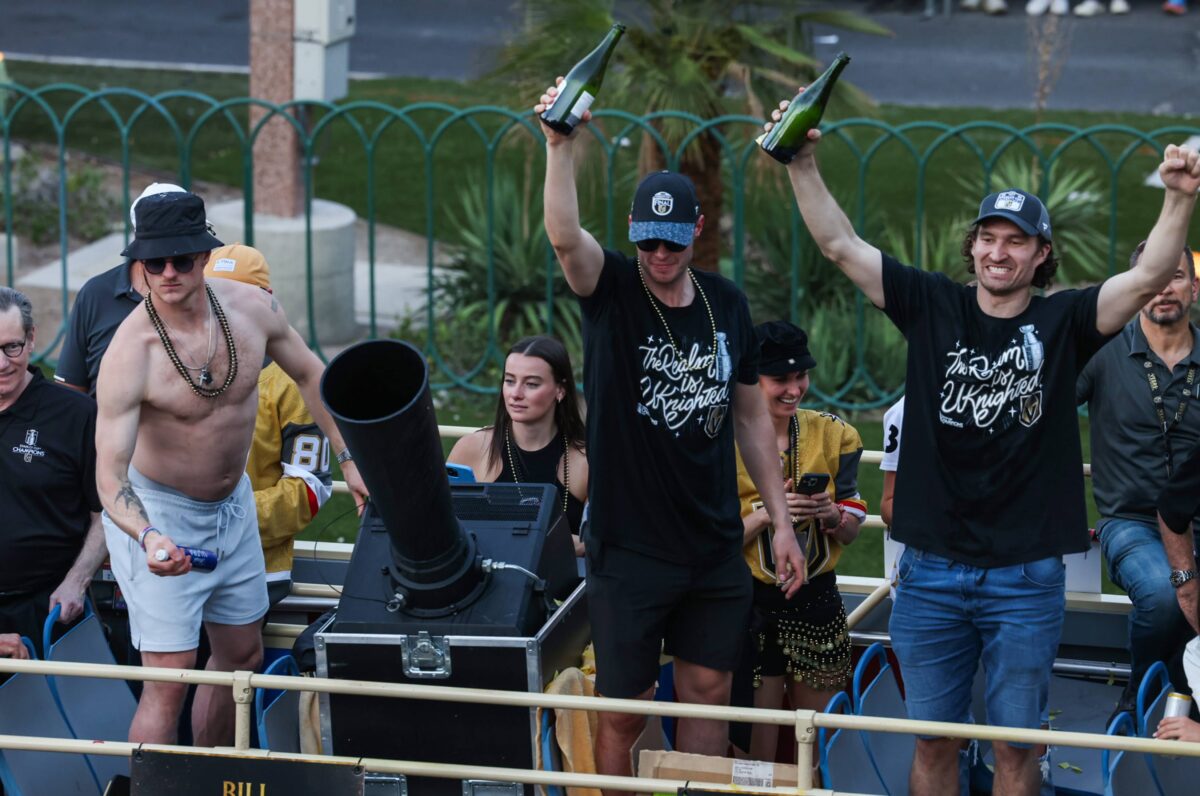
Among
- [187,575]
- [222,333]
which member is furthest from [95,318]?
[187,575]

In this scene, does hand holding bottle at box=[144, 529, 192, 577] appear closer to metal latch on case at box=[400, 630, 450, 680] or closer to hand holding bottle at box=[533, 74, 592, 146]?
metal latch on case at box=[400, 630, 450, 680]

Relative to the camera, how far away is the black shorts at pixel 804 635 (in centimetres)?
620

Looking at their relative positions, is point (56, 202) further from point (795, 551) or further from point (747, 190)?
point (795, 551)

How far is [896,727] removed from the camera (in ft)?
15.8

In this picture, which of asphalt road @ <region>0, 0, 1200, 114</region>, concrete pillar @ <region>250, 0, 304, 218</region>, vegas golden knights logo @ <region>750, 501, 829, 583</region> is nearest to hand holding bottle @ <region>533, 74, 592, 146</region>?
vegas golden knights logo @ <region>750, 501, 829, 583</region>

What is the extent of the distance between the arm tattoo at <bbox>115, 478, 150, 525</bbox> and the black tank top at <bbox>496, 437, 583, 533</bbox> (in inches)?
56.5

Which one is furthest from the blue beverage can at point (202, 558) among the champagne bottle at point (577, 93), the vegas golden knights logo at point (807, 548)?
the vegas golden knights logo at point (807, 548)

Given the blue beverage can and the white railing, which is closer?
the white railing

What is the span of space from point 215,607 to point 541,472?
1.27 metres

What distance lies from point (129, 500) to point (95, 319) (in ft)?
4.25

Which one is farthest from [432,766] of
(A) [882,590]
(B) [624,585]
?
(A) [882,590]

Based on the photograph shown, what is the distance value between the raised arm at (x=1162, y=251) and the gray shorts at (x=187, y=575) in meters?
2.90

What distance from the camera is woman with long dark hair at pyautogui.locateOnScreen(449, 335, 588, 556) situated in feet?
21.3

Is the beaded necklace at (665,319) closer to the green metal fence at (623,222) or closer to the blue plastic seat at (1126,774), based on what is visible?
the blue plastic seat at (1126,774)
